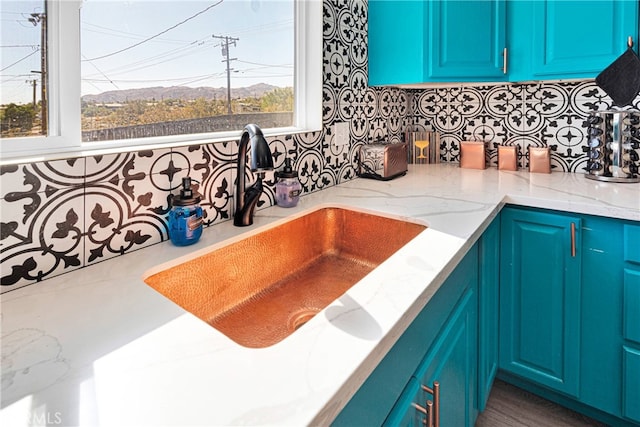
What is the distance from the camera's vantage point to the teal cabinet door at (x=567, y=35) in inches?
60.0

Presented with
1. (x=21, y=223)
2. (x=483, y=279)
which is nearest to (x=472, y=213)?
(x=483, y=279)

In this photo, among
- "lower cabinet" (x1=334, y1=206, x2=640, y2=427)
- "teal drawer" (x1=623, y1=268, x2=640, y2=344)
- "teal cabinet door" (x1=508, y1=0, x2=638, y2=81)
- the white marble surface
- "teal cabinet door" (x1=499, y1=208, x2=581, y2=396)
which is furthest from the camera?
"teal cabinet door" (x1=508, y1=0, x2=638, y2=81)

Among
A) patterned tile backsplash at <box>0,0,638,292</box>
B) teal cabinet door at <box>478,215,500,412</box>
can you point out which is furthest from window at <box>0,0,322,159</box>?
teal cabinet door at <box>478,215,500,412</box>

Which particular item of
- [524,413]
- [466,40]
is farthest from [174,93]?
[524,413]

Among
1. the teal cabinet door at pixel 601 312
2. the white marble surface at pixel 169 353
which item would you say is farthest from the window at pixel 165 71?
the teal cabinet door at pixel 601 312

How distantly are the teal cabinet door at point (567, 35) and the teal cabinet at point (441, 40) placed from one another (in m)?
0.08

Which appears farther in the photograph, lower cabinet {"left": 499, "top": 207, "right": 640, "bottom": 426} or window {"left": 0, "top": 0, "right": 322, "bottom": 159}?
lower cabinet {"left": 499, "top": 207, "right": 640, "bottom": 426}

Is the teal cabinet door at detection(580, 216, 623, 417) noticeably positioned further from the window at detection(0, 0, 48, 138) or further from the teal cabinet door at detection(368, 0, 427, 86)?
the window at detection(0, 0, 48, 138)

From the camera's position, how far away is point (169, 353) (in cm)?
53

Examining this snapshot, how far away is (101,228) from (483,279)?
119cm

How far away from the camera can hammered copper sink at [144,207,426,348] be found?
937 mm

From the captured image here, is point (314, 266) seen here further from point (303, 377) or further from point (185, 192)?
point (303, 377)

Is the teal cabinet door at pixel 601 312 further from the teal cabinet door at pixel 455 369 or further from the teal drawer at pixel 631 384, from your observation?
the teal cabinet door at pixel 455 369

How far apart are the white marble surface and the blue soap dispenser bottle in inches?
1.4
